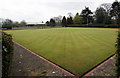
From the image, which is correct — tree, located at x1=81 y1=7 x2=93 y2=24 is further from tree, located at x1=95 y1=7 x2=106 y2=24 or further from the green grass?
the green grass

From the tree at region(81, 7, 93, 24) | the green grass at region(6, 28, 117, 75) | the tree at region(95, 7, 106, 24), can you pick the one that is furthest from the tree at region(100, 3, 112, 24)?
the green grass at region(6, 28, 117, 75)

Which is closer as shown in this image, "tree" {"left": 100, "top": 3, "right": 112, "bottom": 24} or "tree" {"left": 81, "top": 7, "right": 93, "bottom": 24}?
A: "tree" {"left": 100, "top": 3, "right": 112, "bottom": 24}

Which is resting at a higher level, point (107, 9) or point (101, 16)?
point (107, 9)

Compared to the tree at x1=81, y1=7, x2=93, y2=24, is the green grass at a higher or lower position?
lower

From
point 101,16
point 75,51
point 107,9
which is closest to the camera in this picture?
point 75,51

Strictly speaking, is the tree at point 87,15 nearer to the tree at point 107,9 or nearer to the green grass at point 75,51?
the tree at point 107,9

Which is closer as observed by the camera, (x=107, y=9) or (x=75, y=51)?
(x=75, y=51)

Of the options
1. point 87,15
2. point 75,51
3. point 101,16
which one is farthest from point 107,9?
point 75,51

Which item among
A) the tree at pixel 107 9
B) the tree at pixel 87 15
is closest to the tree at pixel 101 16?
the tree at pixel 107 9

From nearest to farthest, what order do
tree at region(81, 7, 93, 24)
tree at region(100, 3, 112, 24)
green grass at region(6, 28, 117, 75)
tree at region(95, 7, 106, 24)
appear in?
green grass at region(6, 28, 117, 75)
tree at region(100, 3, 112, 24)
tree at region(95, 7, 106, 24)
tree at region(81, 7, 93, 24)

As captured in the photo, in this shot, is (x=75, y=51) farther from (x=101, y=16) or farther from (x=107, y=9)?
(x=107, y=9)

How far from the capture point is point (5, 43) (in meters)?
2.05

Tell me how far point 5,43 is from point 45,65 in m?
1.88

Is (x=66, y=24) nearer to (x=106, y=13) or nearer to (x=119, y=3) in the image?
(x=106, y=13)
